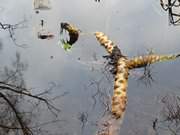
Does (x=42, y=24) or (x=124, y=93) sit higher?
(x=42, y=24)

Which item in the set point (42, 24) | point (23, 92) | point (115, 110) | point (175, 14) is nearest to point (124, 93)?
point (115, 110)

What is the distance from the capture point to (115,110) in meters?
5.95

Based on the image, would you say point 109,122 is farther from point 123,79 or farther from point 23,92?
point 23,92

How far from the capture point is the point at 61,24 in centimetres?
676

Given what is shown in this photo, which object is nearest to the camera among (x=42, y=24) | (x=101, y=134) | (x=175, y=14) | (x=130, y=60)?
(x=175, y=14)

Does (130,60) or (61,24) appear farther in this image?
(61,24)

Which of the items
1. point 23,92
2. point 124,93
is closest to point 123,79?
point 124,93

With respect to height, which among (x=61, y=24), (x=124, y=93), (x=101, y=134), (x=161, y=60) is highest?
(x=61, y=24)

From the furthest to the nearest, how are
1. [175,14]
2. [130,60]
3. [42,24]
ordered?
[42,24]
[130,60]
[175,14]

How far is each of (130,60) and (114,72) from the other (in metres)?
0.25

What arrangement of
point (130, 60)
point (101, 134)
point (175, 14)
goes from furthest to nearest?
point (130, 60) → point (101, 134) → point (175, 14)

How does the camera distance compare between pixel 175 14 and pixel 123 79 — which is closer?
pixel 175 14

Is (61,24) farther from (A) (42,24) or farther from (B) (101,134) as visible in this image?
(A) (42,24)

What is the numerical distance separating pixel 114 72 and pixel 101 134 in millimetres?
901
